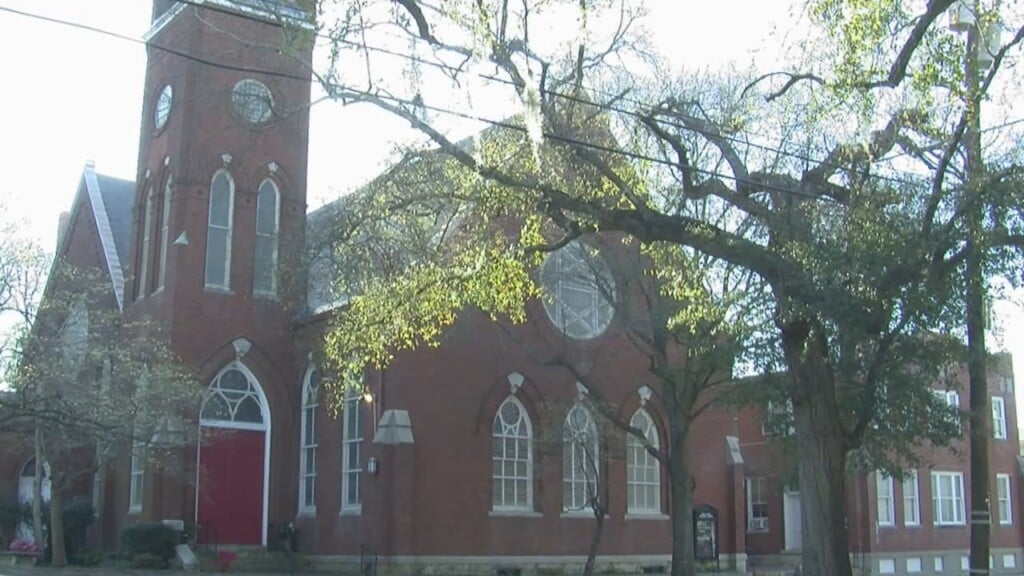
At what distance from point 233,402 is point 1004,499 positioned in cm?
3268

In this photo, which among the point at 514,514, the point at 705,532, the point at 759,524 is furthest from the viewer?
the point at 759,524

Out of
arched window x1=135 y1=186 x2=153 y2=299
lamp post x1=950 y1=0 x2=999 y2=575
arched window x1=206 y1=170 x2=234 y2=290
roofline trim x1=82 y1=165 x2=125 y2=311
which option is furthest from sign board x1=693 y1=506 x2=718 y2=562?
roofline trim x1=82 y1=165 x2=125 y2=311

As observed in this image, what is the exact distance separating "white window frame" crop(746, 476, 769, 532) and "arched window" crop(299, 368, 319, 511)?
1989 cm

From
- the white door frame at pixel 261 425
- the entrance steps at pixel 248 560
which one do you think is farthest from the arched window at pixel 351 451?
the white door frame at pixel 261 425

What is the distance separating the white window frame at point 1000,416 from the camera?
150 feet

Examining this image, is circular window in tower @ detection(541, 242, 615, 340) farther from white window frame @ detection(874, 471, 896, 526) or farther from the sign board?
white window frame @ detection(874, 471, 896, 526)

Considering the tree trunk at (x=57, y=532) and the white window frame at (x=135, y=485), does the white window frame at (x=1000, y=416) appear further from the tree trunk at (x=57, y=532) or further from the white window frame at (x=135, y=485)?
the tree trunk at (x=57, y=532)

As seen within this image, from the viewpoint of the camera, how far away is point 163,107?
103 ft

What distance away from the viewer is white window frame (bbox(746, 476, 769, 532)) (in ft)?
138

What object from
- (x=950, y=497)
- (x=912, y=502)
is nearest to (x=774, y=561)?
(x=912, y=502)

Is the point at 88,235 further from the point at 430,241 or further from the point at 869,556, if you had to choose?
the point at 869,556

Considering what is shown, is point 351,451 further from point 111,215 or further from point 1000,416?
point 1000,416

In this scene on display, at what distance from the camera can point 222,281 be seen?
2922 cm

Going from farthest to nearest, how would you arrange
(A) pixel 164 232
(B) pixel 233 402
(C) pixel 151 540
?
(A) pixel 164 232, (B) pixel 233 402, (C) pixel 151 540
